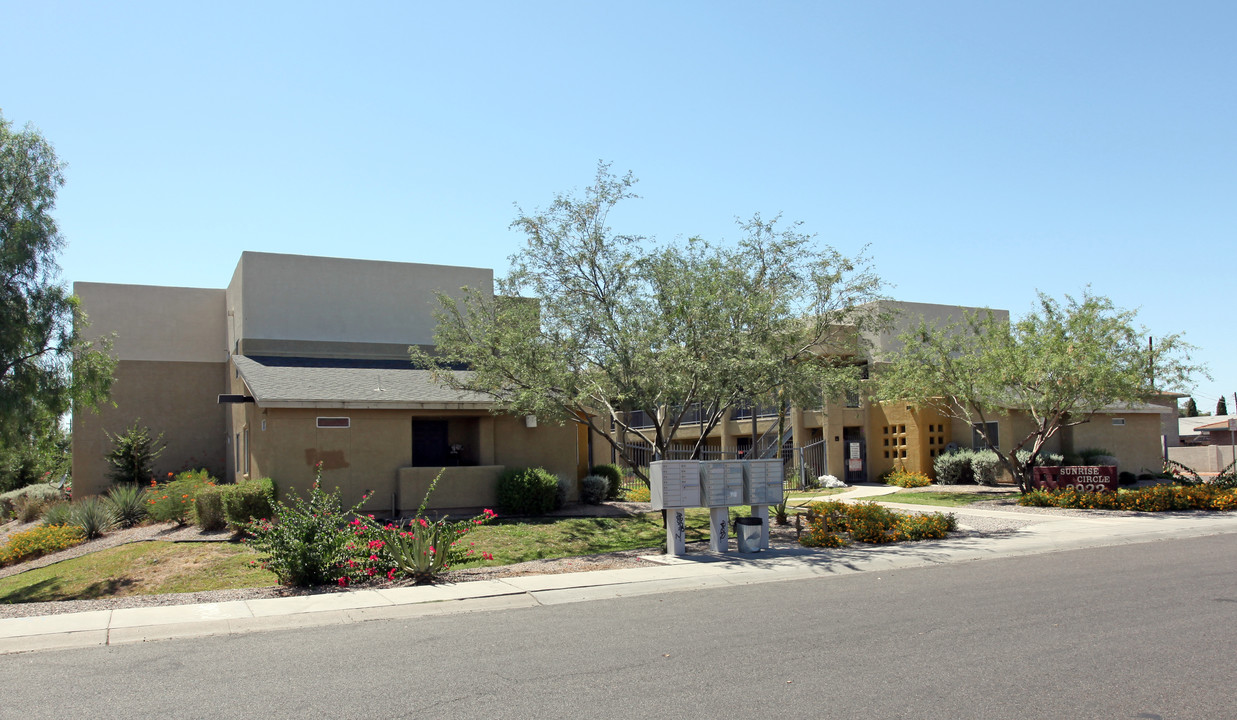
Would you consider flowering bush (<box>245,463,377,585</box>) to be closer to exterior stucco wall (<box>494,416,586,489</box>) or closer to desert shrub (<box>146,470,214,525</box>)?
desert shrub (<box>146,470,214,525</box>)

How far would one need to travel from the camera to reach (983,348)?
75.5 feet

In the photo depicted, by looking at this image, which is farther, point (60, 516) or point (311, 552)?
point (60, 516)

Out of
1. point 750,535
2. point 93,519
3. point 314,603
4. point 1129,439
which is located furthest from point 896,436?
point 314,603

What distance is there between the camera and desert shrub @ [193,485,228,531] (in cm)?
1652

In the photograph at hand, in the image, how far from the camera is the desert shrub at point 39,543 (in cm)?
1703

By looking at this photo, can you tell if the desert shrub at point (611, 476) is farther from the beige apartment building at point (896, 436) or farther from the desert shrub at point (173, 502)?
the desert shrub at point (173, 502)

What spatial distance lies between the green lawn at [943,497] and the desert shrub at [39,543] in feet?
66.0

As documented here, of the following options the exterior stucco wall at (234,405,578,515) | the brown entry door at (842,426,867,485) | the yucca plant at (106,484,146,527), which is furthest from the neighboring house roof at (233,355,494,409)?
the brown entry door at (842,426,867,485)

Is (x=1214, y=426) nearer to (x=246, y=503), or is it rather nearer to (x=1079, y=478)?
(x=1079, y=478)

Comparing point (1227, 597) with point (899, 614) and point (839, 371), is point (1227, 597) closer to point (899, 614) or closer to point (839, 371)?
point (899, 614)

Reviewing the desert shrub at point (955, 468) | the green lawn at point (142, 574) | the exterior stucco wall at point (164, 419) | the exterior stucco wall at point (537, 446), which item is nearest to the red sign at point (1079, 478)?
the desert shrub at point (955, 468)

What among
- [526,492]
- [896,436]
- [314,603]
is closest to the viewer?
[314,603]

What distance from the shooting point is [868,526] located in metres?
15.9

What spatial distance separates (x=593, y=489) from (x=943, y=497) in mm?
10360
